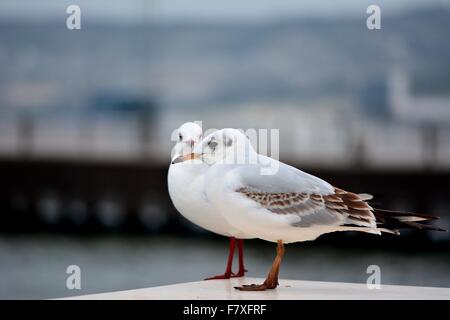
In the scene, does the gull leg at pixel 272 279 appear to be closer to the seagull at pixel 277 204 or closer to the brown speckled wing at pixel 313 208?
the seagull at pixel 277 204

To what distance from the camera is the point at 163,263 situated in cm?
1848

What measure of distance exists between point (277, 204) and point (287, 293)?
15.2 inches

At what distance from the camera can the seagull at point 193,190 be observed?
489cm

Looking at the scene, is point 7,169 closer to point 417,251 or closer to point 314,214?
point 417,251

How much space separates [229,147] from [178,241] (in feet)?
47.5

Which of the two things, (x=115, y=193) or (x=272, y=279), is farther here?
(x=115, y=193)

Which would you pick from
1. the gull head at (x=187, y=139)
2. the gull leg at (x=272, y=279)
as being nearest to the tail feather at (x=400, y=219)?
the gull leg at (x=272, y=279)

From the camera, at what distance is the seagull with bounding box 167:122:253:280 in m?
4.89

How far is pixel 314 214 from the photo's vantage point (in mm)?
4242

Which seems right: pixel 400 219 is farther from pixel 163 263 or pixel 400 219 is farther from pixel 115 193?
pixel 115 193

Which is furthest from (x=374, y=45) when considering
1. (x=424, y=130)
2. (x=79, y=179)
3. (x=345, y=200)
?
(x=345, y=200)

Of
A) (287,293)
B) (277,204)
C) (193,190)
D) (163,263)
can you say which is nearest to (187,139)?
(193,190)

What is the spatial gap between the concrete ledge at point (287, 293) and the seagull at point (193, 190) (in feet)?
1.09

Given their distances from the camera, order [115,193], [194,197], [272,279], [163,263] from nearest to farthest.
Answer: [272,279], [194,197], [163,263], [115,193]
